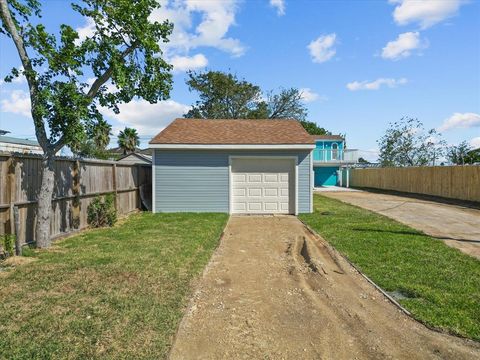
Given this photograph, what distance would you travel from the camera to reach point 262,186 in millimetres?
14938

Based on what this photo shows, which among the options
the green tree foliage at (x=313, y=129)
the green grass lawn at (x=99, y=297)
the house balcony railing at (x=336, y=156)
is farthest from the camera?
the green tree foliage at (x=313, y=129)

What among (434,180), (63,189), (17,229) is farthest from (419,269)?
(434,180)

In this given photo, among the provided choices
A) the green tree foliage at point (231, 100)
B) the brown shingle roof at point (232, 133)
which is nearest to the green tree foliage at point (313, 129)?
the green tree foliage at point (231, 100)

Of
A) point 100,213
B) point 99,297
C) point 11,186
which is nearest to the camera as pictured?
point 99,297

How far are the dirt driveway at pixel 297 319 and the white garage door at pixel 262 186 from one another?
754 cm

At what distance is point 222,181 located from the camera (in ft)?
48.4

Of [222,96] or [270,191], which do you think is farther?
[222,96]

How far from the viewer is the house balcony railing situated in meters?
33.9

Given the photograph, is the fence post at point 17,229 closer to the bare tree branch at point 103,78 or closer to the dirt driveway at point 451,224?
the bare tree branch at point 103,78

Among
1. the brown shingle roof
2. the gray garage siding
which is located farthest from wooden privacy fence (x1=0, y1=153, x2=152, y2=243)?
the brown shingle roof

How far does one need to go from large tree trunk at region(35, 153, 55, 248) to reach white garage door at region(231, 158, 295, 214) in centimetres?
781

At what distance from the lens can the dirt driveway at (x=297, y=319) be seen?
146 inches

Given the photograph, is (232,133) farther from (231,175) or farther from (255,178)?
(255,178)

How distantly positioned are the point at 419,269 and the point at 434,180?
63.6 feet
